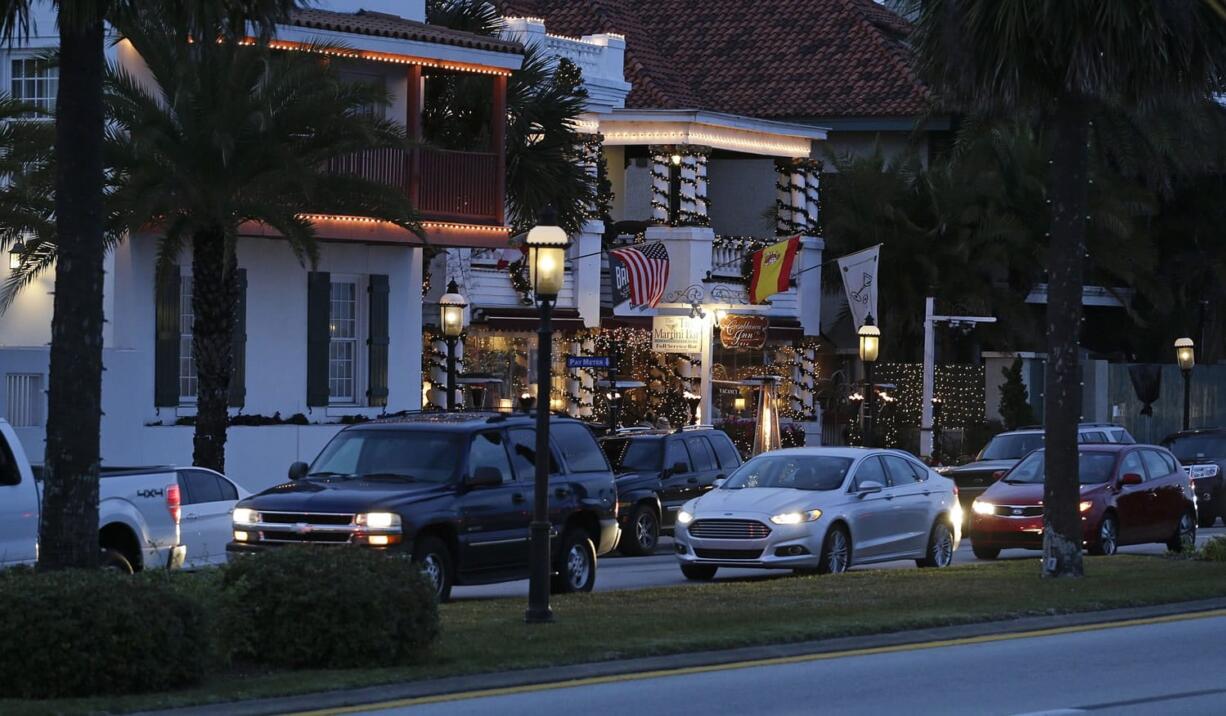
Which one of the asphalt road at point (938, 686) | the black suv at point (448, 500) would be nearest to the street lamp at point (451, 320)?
the black suv at point (448, 500)

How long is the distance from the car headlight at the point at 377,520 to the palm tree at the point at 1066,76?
24.0 feet

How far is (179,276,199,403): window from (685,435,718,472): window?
8.23 metres

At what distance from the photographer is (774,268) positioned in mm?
43438

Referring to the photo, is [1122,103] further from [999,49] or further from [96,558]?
[96,558]

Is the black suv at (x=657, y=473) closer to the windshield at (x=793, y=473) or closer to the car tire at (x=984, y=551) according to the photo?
the windshield at (x=793, y=473)

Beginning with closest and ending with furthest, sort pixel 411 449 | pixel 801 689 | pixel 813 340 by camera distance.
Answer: pixel 801 689, pixel 411 449, pixel 813 340

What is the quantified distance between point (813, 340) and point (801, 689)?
3358 centimetres

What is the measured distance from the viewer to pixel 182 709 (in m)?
12.2

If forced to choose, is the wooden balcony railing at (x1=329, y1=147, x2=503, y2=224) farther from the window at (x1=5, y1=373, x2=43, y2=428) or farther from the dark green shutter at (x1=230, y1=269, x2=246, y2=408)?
the window at (x1=5, y1=373, x2=43, y2=428)

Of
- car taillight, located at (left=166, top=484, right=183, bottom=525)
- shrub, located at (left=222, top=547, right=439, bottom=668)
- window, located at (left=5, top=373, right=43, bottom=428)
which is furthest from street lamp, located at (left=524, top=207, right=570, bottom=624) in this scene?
window, located at (left=5, top=373, right=43, bottom=428)

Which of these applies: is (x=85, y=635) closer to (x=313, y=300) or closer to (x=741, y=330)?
(x=313, y=300)

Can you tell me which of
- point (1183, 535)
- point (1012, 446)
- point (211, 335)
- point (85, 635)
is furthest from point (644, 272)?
point (85, 635)

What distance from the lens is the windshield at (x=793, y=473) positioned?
24.2 metres

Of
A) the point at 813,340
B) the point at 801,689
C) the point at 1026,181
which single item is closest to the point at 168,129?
the point at 801,689
